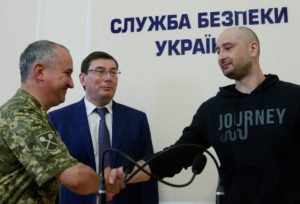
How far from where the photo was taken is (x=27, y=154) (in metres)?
1.66

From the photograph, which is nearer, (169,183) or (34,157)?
(169,183)

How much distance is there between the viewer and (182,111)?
2994 millimetres

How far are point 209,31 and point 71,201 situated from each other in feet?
4.56

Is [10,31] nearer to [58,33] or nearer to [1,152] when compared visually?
[58,33]

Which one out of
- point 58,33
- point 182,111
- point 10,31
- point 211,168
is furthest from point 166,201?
point 10,31

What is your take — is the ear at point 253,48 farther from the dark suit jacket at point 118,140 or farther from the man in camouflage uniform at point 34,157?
the man in camouflage uniform at point 34,157

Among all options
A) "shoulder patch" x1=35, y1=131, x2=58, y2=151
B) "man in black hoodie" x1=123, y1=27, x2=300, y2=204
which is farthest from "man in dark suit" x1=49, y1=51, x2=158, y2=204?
"shoulder patch" x1=35, y1=131, x2=58, y2=151

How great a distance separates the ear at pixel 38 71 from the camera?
1904mm

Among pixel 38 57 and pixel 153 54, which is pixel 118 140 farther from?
pixel 38 57

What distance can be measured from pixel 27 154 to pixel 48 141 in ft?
0.28

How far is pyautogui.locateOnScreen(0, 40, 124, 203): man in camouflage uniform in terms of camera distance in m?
1.66

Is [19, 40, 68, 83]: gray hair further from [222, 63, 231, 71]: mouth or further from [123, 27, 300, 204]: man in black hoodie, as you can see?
[222, 63, 231, 71]: mouth

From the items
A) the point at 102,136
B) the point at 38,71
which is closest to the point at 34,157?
the point at 38,71

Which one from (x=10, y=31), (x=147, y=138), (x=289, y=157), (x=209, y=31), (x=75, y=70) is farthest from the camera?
(x=10, y=31)
